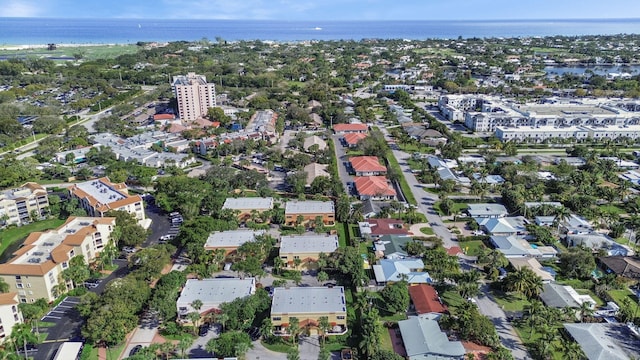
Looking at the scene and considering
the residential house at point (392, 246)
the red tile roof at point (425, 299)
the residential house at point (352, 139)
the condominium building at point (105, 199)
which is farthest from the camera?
the residential house at point (352, 139)

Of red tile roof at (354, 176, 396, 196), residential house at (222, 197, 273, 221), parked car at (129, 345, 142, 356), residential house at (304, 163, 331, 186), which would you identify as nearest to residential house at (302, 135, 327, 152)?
residential house at (304, 163, 331, 186)

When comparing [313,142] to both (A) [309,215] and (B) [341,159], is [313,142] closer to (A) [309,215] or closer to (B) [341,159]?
(B) [341,159]

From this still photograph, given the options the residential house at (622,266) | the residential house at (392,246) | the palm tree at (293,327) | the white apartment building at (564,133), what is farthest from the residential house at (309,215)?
the white apartment building at (564,133)

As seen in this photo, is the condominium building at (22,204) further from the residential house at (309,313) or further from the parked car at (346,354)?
the parked car at (346,354)

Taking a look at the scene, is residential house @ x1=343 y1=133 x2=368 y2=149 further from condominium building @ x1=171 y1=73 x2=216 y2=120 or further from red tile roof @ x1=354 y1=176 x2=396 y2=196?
condominium building @ x1=171 y1=73 x2=216 y2=120

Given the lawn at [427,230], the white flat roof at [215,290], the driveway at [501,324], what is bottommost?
the driveway at [501,324]

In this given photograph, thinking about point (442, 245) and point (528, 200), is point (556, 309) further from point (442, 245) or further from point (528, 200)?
point (528, 200)

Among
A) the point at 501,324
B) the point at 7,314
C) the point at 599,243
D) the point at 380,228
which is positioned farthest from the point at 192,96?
the point at 501,324
